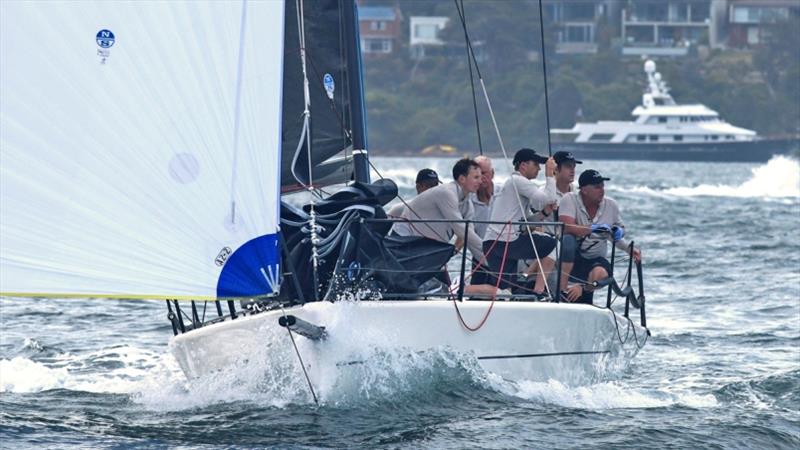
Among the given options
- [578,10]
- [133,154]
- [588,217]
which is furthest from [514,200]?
[578,10]

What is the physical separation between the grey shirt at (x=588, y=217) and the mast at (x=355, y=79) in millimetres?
1339

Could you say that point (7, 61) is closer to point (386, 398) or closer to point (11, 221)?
point (11, 221)

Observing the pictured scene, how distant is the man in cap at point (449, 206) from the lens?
998 cm

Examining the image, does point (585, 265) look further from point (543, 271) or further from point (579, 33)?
point (579, 33)

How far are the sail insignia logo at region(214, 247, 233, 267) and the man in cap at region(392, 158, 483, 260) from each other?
1.76 metres

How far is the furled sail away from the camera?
8234 millimetres

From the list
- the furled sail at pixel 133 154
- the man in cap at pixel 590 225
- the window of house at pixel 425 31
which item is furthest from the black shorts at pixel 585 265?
the window of house at pixel 425 31

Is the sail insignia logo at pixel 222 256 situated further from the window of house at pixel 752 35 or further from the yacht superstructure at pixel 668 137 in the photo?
the window of house at pixel 752 35

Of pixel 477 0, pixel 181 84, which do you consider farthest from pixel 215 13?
pixel 477 0

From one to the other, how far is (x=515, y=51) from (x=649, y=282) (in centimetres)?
8226

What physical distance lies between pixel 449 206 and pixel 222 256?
1.92m

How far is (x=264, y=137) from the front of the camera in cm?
870

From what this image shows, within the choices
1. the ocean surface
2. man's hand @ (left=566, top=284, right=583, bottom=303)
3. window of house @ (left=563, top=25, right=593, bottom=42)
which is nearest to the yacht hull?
window of house @ (left=563, top=25, right=593, bottom=42)

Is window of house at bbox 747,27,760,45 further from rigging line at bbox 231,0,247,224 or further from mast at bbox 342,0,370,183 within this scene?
Answer: rigging line at bbox 231,0,247,224
